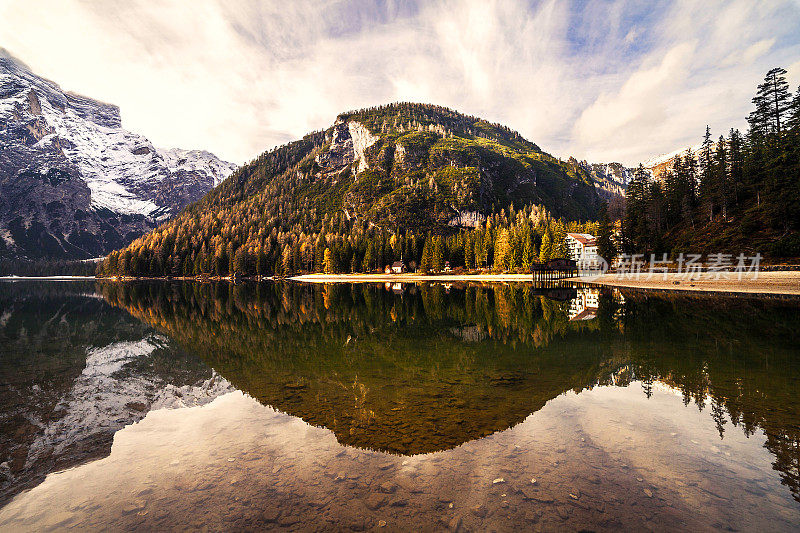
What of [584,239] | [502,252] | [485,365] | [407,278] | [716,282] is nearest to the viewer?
[485,365]

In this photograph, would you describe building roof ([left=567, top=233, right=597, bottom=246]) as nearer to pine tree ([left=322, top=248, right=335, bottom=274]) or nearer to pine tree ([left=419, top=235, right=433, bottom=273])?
pine tree ([left=419, top=235, right=433, bottom=273])

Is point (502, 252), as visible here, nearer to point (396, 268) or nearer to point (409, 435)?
point (396, 268)

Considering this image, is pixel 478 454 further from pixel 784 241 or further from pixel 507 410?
pixel 784 241

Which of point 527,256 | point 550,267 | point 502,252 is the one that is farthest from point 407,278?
point 550,267

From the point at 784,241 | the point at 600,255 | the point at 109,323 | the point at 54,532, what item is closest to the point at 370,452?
the point at 54,532

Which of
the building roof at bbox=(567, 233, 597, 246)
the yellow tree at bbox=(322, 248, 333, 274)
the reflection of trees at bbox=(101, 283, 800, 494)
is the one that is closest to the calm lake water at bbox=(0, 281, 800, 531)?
the reflection of trees at bbox=(101, 283, 800, 494)

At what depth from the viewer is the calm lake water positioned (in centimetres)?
731

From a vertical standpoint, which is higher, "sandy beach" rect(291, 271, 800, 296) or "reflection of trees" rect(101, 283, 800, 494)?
"sandy beach" rect(291, 271, 800, 296)

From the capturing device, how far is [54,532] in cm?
682

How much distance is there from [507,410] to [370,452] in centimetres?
572

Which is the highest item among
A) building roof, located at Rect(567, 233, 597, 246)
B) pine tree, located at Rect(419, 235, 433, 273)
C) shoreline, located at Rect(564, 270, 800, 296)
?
building roof, located at Rect(567, 233, 597, 246)

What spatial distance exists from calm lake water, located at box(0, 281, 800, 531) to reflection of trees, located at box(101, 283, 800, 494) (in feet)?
0.45

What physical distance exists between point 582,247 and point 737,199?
196ft

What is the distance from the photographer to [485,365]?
1864 centimetres
